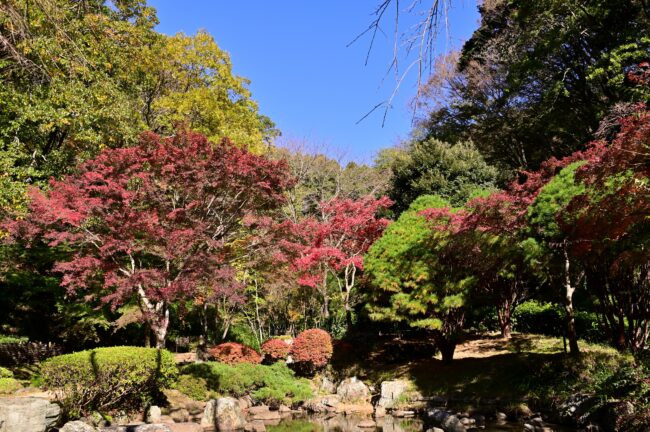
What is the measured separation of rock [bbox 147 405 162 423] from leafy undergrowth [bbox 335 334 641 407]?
5.75 metres

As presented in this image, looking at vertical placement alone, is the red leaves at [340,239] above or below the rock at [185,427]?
above

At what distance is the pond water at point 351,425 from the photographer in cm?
818

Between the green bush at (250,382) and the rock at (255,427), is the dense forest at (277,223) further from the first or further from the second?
the rock at (255,427)

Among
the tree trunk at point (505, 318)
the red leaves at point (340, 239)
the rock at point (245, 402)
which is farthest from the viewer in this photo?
the red leaves at point (340, 239)

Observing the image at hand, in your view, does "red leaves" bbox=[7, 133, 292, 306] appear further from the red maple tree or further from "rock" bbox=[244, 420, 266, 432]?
the red maple tree

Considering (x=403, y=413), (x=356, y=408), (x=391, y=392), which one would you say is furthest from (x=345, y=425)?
(x=391, y=392)

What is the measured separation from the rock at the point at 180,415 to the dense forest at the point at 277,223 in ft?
6.22

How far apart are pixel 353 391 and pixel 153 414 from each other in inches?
185

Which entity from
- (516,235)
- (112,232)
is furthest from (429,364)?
(112,232)

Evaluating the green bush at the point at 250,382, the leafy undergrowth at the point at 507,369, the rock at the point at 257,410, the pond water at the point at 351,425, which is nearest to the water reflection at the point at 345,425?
the pond water at the point at 351,425

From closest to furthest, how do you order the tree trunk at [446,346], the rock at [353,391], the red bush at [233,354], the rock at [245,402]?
the rock at [245,402], the rock at [353,391], the tree trunk at [446,346], the red bush at [233,354]

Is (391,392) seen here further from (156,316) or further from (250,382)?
(156,316)

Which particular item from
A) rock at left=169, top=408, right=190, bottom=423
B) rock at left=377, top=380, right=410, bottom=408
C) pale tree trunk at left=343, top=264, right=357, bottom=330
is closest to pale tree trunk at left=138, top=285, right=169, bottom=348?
rock at left=169, top=408, right=190, bottom=423

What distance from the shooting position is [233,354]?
1248cm
